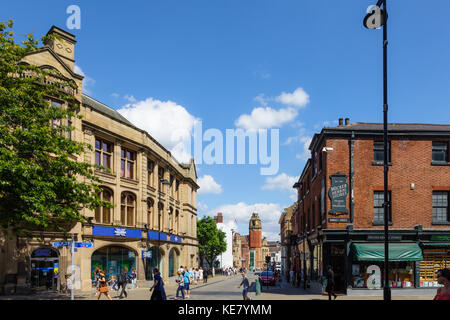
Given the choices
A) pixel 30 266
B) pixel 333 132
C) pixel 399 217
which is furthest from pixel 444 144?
pixel 30 266

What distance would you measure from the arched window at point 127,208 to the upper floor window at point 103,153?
3.24 m

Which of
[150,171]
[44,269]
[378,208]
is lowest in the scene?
[44,269]

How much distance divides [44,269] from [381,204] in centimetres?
2171

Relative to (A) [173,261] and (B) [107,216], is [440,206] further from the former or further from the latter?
(A) [173,261]

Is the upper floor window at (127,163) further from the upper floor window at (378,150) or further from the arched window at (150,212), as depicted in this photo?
the upper floor window at (378,150)

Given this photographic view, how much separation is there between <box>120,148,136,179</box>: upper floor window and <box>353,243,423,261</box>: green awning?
19.3 m

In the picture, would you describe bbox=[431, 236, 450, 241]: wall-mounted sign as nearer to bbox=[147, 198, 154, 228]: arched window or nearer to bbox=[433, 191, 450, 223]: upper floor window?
bbox=[433, 191, 450, 223]: upper floor window

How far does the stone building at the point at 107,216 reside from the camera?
82.5 ft

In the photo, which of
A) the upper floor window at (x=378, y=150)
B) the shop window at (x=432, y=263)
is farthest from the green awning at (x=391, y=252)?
the upper floor window at (x=378, y=150)

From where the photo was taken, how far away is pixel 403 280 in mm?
26422

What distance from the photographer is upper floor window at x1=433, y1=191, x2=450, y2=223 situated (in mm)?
26859

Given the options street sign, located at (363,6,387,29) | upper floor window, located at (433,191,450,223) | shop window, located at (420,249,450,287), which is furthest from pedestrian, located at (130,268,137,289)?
street sign, located at (363,6,387,29)

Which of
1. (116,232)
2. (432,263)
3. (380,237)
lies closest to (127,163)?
(116,232)

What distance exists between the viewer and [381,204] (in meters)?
26.6
